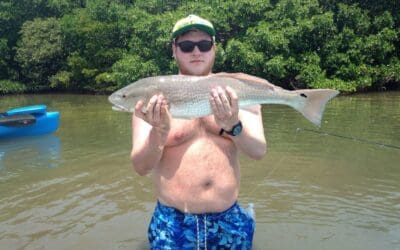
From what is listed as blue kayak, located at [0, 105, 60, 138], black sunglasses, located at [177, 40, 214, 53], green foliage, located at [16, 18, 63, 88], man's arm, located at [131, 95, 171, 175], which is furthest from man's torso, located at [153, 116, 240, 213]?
green foliage, located at [16, 18, 63, 88]

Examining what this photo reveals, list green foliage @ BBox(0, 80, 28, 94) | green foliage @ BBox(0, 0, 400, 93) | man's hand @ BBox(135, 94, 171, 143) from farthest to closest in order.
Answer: green foliage @ BBox(0, 80, 28, 94) < green foliage @ BBox(0, 0, 400, 93) < man's hand @ BBox(135, 94, 171, 143)

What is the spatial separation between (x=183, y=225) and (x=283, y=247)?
2350mm

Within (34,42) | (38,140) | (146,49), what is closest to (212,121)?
(38,140)

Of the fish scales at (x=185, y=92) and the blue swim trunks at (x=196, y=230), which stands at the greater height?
the fish scales at (x=185, y=92)

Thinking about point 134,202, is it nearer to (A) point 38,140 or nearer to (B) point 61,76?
(A) point 38,140

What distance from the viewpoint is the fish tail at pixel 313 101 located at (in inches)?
127

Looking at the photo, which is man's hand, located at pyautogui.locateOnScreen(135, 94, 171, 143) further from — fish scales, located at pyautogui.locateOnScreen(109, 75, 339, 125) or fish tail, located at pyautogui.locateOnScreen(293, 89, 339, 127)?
fish tail, located at pyautogui.locateOnScreen(293, 89, 339, 127)

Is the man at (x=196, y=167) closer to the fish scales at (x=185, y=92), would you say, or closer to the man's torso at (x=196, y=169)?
the man's torso at (x=196, y=169)

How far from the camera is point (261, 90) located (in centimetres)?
318

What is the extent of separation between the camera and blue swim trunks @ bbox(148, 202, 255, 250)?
3.31m

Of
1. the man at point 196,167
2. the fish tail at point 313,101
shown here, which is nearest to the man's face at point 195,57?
the man at point 196,167

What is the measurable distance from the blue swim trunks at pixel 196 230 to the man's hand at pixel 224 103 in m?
0.77

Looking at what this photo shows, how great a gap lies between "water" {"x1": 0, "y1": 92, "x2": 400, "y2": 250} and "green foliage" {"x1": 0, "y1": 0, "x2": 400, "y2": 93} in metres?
10.9

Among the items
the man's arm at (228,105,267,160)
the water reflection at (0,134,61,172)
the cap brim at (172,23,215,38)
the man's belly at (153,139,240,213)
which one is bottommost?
the water reflection at (0,134,61,172)
